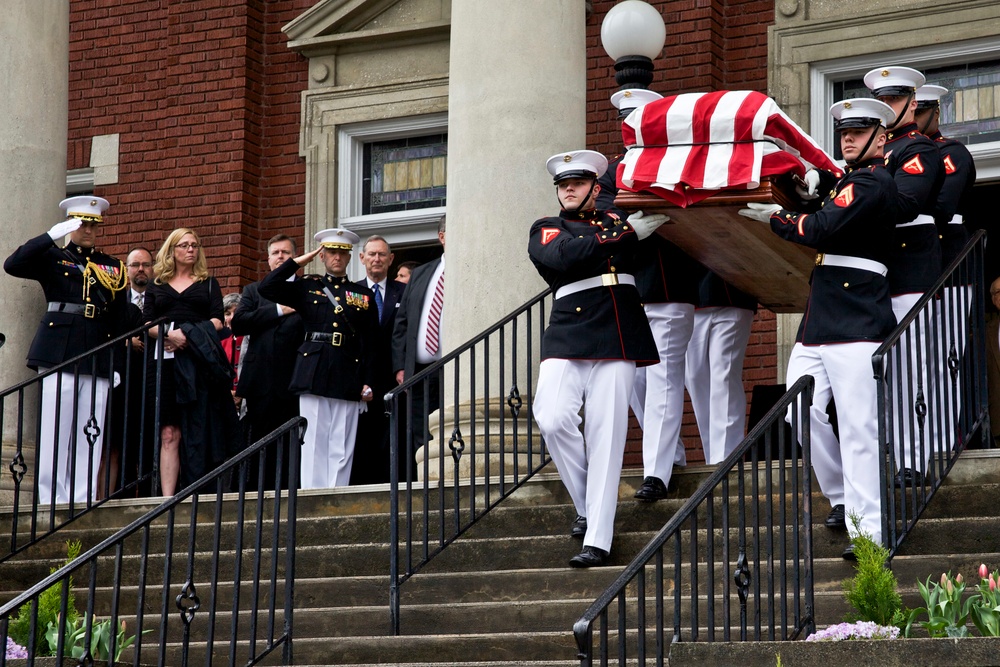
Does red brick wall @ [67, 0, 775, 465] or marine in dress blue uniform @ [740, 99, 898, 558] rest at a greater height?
red brick wall @ [67, 0, 775, 465]

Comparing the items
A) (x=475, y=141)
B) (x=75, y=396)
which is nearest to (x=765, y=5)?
(x=475, y=141)

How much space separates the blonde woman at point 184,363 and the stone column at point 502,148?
1.63 meters

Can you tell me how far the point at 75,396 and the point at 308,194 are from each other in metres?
4.15

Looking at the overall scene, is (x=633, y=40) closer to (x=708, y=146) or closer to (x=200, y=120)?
(x=708, y=146)

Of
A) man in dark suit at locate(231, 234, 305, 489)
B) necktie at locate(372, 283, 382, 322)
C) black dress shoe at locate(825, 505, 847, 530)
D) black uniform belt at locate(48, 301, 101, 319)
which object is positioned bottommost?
black dress shoe at locate(825, 505, 847, 530)

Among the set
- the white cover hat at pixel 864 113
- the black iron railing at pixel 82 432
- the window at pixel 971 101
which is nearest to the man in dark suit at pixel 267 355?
the black iron railing at pixel 82 432

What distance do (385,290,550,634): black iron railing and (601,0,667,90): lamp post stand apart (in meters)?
1.60

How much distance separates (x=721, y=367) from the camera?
863 centimetres

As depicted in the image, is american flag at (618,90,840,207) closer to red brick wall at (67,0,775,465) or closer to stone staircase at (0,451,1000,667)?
stone staircase at (0,451,1000,667)

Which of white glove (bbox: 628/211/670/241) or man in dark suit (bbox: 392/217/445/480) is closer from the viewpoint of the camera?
white glove (bbox: 628/211/670/241)

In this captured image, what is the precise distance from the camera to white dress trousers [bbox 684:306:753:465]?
28.3ft

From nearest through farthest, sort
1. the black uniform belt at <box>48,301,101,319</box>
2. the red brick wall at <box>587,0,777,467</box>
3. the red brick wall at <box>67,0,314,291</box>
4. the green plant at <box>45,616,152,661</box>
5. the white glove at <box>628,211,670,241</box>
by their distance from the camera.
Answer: the green plant at <box>45,616,152,661</box>, the white glove at <box>628,211,670,241</box>, the black uniform belt at <box>48,301,101,319</box>, the red brick wall at <box>587,0,777,467</box>, the red brick wall at <box>67,0,314,291</box>

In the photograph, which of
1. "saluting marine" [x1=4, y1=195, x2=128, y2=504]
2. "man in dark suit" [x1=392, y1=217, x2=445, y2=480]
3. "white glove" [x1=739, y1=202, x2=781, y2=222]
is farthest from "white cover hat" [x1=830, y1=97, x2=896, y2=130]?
"saluting marine" [x1=4, y1=195, x2=128, y2=504]

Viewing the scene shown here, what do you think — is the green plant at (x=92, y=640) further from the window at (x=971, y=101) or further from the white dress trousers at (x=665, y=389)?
the window at (x=971, y=101)
